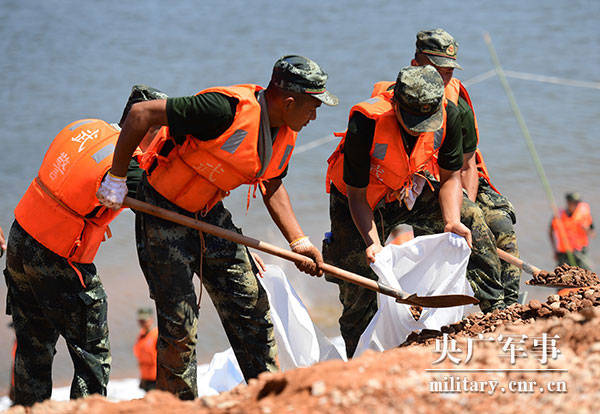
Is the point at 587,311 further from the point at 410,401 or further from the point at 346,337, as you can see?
the point at 346,337

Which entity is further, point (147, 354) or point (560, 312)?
point (147, 354)

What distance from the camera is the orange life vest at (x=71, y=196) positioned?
409 centimetres

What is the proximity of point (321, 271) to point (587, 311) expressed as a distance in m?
1.39

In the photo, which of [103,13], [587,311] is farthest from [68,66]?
[587,311]

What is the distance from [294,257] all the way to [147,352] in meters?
3.74

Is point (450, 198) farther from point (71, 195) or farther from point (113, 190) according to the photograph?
point (71, 195)

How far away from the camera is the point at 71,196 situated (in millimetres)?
4117

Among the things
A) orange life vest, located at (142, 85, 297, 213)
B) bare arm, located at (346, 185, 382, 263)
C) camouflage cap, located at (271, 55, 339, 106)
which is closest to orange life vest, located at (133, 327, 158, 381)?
bare arm, located at (346, 185, 382, 263)

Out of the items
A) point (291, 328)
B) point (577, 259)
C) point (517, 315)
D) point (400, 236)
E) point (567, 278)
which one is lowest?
point (577, 259)

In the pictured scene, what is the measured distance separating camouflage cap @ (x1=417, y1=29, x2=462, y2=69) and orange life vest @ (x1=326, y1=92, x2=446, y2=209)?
0.55 metres

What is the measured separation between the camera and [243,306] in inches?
165

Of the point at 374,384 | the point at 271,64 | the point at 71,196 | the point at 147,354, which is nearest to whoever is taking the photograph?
the point at 374,384

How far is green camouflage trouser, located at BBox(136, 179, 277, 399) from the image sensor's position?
4.02 m

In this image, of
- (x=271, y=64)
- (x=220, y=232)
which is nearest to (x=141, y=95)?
(x=220, y=232)
